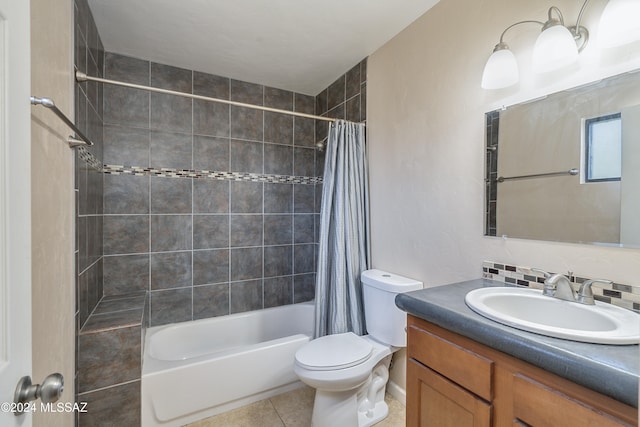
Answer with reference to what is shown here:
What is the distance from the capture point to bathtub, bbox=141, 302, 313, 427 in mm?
1608

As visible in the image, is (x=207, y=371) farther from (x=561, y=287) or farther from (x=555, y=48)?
(x=555, y=48)

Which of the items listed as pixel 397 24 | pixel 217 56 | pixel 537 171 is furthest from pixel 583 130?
pixel 217 56

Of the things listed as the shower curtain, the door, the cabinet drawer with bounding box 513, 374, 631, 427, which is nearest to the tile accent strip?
the shower curtain

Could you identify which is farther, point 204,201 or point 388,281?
point 204,201

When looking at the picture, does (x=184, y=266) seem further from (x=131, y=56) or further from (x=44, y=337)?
(x=131, y=56)

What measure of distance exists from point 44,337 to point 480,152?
1.93 m

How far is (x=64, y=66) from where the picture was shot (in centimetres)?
120

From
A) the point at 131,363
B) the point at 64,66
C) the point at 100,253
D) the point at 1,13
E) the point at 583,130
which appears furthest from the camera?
the point at 100,253

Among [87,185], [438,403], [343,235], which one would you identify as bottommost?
[438,403]

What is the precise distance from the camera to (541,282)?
45.0 inches

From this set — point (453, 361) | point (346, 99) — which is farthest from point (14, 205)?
point (346, 99)

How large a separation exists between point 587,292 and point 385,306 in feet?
3.19

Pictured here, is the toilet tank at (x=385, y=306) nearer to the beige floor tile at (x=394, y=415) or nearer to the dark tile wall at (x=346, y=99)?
the beige floor tile at (x=394, y=415)

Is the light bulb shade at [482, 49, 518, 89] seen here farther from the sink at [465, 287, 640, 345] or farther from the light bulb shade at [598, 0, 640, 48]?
the sink at [465, 287, 640, 345]
